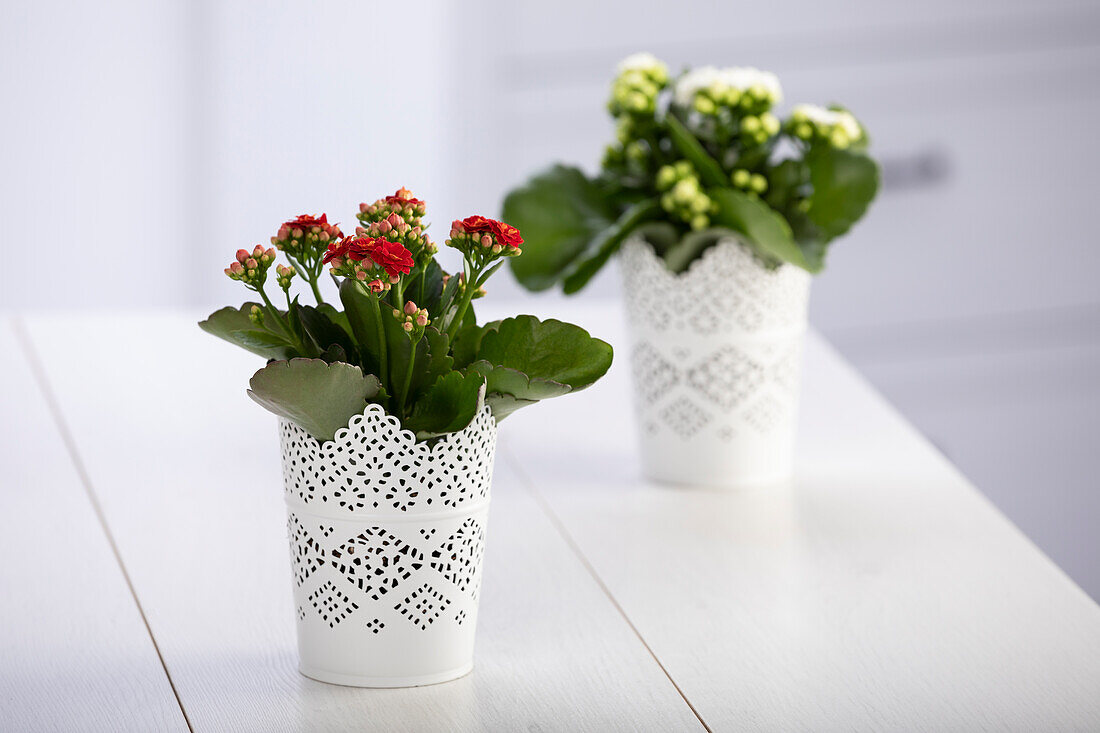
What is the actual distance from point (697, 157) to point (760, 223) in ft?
0.22

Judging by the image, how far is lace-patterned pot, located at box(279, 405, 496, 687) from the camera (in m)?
0.65

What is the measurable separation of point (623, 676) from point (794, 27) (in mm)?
1836

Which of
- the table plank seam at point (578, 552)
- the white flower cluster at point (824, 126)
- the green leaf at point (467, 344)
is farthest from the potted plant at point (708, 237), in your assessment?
the green leaf at point (467, 344)

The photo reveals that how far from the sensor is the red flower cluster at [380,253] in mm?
592

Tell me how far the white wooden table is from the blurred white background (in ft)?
3.02

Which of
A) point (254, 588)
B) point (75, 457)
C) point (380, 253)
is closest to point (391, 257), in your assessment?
Answer: point (380, 253)

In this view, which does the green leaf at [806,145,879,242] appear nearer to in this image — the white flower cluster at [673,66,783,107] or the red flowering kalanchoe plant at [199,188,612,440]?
the white flower cluster at [673,66,783,107]

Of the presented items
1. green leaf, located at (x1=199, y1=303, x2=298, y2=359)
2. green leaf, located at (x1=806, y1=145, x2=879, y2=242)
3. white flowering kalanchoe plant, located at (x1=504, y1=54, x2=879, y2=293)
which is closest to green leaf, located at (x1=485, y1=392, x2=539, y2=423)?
green leaf, located at (x1=199, y1=303, x2=298, y2=359)

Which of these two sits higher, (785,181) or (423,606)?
(785,181)

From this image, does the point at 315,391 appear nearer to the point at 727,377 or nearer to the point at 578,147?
the point at 727,377

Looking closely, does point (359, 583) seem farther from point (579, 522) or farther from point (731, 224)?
point (731, 224)

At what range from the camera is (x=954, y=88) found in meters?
2.45

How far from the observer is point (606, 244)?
997 mm

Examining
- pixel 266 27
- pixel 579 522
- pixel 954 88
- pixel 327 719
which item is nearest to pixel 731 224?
pixel 579 522
